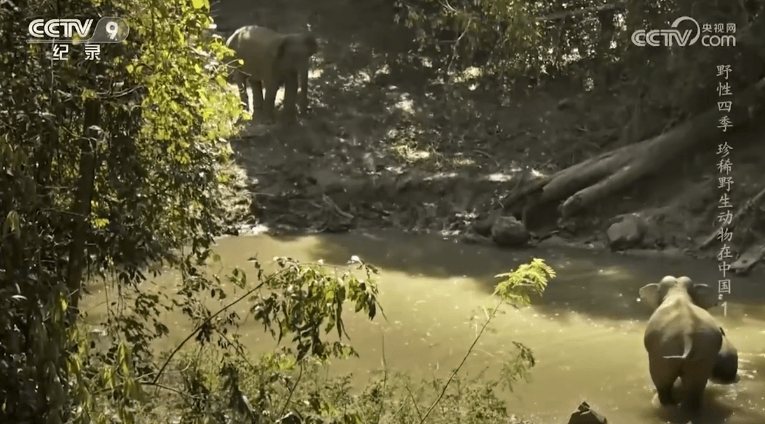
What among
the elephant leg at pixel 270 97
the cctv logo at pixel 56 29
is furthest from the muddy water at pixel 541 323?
the elephant leg at pixel 270 97

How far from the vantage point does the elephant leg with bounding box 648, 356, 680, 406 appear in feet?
11.4

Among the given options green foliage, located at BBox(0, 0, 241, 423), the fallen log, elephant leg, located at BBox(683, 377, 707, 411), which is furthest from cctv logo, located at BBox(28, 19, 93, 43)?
the fallen log

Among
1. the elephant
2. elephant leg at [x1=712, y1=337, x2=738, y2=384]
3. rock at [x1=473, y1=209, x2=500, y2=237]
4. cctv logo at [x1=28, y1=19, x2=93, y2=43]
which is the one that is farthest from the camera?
the elephant

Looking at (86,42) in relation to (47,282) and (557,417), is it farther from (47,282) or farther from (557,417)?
(557,417)

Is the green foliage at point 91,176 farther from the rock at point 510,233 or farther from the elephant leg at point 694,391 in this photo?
the rock at point 510,233

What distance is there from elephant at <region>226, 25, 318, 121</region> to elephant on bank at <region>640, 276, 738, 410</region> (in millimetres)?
4795

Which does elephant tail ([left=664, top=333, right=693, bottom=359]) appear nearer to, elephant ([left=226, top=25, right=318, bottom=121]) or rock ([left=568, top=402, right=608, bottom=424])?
rock ([left=568, top=402, right=608, bottom=424])

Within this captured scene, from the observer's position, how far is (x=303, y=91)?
25.8 ft

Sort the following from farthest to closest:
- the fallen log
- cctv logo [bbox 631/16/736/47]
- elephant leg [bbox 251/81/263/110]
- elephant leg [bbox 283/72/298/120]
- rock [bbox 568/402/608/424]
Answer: elephant leg [bbox 251/81/263/110]
elephant leg [bbox 283/72/298/120]
the fallen log
cctv logo [bbox 631/16/736/47]
rock [bbox 568/402/608/424]

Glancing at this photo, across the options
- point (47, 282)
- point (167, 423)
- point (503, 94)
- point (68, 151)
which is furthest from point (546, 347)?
point (503, 94)

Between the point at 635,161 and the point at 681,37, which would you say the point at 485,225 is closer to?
the point at 635,161

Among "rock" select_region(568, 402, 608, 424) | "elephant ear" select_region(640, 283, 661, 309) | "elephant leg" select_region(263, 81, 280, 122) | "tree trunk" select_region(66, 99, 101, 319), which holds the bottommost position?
"rock" select_region(568, 402, 608, 424)

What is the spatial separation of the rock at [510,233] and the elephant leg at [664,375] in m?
2.41

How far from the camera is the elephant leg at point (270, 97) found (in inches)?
313
